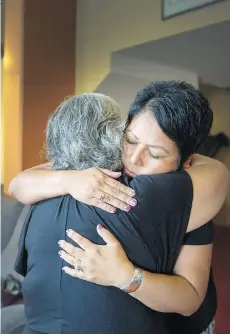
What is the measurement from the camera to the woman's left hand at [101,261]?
2.35ft

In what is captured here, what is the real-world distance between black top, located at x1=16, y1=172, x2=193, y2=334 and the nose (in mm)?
71

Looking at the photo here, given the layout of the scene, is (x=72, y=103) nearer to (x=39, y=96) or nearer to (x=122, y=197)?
(x=122, y=197)

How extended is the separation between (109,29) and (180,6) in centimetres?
22

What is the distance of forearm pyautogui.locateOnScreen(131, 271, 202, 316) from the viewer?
73cm

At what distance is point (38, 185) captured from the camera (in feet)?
2.67

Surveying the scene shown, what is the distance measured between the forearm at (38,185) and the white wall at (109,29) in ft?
1.44

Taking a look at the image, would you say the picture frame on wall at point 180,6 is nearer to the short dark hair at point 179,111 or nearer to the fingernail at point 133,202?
the short dark hair at point 179,111

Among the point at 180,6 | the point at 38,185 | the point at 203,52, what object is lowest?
the point at 38,185

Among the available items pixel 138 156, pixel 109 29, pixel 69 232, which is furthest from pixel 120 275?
pixel 109 29

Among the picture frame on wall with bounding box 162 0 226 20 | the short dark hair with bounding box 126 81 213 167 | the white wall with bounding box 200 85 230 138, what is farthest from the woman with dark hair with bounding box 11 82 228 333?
the picture frame on wall with bounding box 162 0 226 20

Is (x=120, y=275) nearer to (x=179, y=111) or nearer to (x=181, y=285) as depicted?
(x=181, y=285)

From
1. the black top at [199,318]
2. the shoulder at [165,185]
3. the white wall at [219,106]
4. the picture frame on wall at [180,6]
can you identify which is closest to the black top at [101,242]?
the shoulder at [165,185]

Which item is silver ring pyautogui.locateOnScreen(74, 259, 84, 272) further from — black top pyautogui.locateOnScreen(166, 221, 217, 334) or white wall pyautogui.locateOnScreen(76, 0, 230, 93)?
white wall pyautogui.locateOnScreen(76, 0, 230, 93)

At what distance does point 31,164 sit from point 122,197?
60 cm
